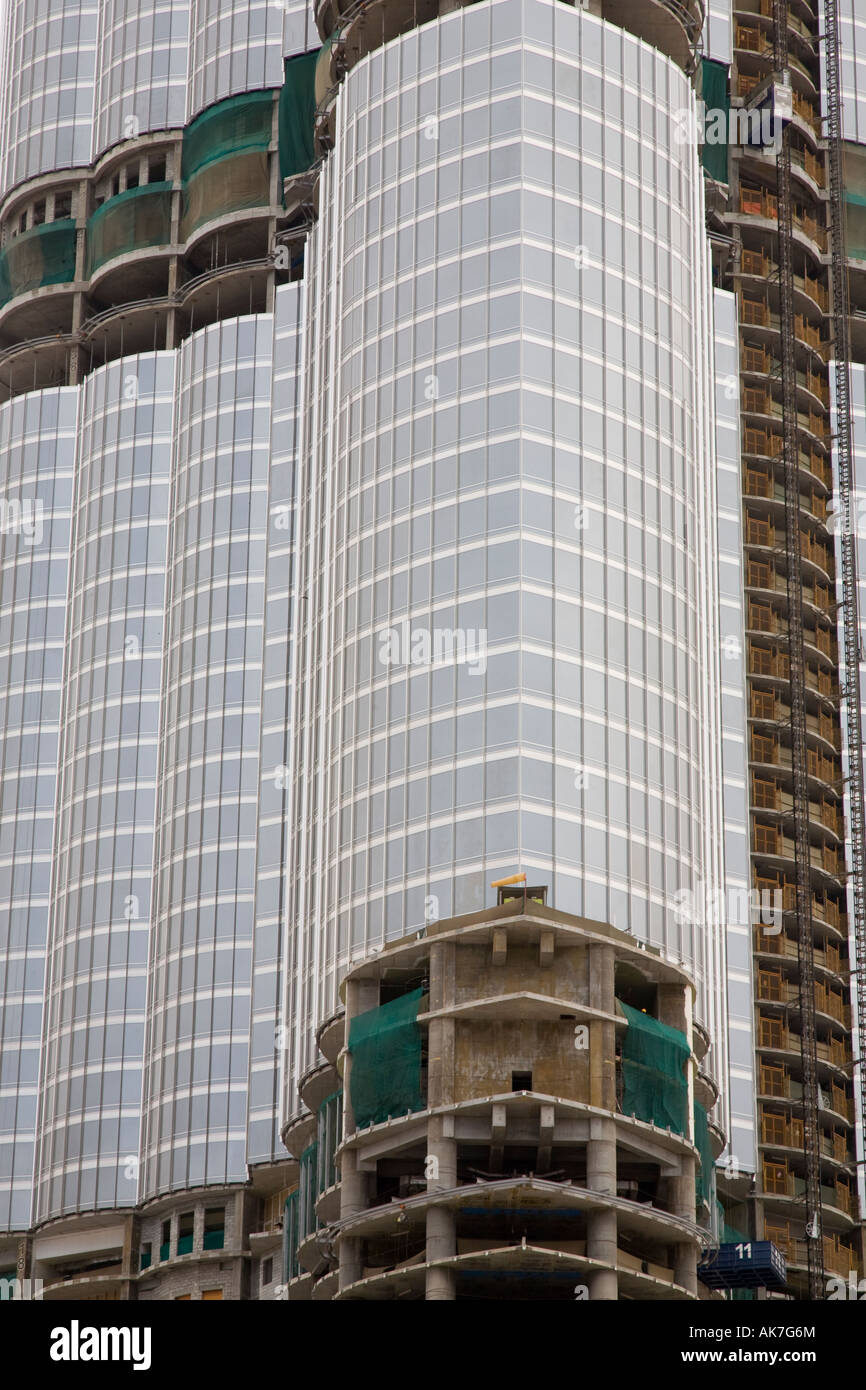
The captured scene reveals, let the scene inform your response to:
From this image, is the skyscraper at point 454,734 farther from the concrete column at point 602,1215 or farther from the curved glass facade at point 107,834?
the curved glass facade at point 107,834

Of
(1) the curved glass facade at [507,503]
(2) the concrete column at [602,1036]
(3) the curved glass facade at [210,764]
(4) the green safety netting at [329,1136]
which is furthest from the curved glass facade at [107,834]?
(2) the concrete column at [602,1036]

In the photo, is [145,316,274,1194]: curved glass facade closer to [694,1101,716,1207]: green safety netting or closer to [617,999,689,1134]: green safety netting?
[694,1101,716,1207]: green safety netting

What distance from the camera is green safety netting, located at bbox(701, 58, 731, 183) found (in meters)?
187

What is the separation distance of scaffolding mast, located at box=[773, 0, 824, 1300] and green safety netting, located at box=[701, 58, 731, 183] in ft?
17.8

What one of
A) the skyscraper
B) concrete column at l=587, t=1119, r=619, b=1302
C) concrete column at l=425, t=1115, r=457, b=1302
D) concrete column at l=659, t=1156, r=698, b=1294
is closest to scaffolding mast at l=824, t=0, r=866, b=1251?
the skyscraper

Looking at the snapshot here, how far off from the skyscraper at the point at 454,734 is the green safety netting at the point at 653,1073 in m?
0.50

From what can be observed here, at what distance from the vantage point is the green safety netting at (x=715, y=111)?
187 m

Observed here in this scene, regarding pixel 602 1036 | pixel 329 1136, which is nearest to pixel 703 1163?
pixel 602 1036

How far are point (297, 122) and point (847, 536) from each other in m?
56.4

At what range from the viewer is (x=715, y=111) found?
612ft

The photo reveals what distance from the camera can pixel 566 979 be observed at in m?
127

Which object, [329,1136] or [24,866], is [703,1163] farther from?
[24,866]
